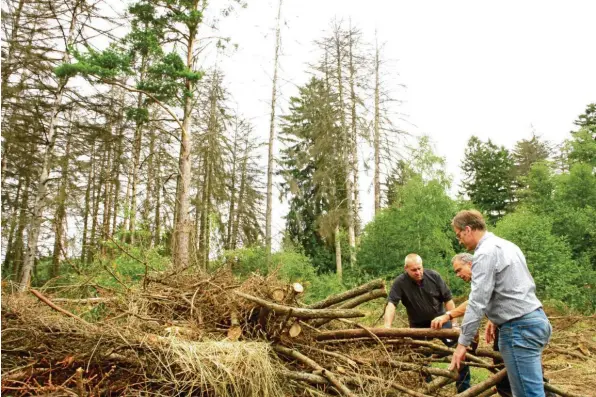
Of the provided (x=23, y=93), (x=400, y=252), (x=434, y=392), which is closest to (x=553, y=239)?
(x=400, y=252)

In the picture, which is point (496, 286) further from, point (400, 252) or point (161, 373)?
point (400, 252)

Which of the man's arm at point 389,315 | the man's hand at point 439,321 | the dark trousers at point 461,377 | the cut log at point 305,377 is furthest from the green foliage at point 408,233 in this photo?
the cut log at point 305,377

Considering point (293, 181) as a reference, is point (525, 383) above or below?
below

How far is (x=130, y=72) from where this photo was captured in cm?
1269

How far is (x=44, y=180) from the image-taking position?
470 inches

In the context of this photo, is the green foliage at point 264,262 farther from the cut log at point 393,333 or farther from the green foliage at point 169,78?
the cut log at point 393,333

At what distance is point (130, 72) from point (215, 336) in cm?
1057

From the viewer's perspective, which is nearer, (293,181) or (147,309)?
(147,309)

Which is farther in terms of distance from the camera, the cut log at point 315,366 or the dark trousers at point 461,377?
the dark trousers at point 461,377

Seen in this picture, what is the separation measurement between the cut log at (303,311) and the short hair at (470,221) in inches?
58.0

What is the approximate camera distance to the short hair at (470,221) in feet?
11.1

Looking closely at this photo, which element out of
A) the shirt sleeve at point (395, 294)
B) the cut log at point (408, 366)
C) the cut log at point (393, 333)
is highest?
the shirt sleeve at point (395, 294)

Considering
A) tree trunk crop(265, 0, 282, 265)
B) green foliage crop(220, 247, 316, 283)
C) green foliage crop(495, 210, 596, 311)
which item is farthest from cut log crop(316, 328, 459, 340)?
green foliage crop(495, 210, 596, 311)

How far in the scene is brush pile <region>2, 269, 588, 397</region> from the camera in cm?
374
